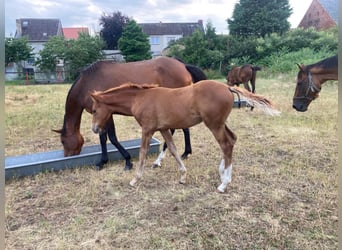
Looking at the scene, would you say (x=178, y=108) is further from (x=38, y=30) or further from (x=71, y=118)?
(x=38, y=30)

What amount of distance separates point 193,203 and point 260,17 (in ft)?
71.8

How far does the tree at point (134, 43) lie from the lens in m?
21.3

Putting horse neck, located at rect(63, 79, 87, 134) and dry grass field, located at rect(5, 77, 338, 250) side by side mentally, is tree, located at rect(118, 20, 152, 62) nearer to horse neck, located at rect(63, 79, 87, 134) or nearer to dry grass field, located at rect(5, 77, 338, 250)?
dry grass field, located at rect(5, 77, 338, 250)

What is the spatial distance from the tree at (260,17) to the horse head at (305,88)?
19559 millimetres

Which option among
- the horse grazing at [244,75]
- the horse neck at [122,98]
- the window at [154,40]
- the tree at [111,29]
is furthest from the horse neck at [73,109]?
the window at [154,40]

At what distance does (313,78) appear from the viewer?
11.7ft

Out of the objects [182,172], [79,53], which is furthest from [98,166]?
[79,53]

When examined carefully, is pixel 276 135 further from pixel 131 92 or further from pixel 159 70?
pixel 131 92

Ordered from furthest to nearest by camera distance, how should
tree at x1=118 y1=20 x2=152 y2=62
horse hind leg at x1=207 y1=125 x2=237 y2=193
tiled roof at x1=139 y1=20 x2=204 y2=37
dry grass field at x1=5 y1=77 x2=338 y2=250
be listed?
tiled roof at x1=139 y1=20 x2=204 y2=37 → tree at x1=118 y1=20 x2=152 y2=62 → horse hind leg at x1=207 y1=125 x2=237 y2=193 → dry grass field at x1=5 y1=77 x2=338 y2=250

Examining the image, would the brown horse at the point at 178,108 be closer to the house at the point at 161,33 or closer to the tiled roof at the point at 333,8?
the tiled roof at the point at 333,8

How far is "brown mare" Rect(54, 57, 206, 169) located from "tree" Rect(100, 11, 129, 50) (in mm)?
27232

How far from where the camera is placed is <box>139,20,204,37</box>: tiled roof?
3453 cm

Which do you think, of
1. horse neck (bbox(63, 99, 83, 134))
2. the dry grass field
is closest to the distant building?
the dry grass field

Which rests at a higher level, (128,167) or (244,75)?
(244,75)
